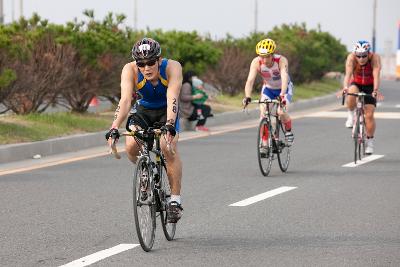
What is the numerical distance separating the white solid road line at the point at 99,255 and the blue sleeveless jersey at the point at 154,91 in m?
1.18

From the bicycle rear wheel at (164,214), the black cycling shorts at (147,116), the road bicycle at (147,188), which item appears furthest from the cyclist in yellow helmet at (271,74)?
the road bicycle at (147,188)

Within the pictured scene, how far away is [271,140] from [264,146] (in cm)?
25

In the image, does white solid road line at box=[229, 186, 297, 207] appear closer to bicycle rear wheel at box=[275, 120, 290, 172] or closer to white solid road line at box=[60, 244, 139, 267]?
bicycle rear wheel at box=[275, 120, 290, 172]

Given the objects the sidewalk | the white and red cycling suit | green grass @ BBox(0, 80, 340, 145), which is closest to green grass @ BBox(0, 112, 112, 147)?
green grass @ BBox(0, 80, 340, 145)

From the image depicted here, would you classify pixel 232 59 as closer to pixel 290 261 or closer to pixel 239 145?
pixel 239 145

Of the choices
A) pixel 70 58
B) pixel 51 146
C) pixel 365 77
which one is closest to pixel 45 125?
pixel 51 146

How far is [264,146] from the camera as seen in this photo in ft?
49.8

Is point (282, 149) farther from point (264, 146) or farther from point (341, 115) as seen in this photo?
point (341, 115)

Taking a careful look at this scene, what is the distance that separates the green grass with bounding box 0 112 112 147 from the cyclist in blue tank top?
7511 mm

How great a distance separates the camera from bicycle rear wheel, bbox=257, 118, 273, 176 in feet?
49.3

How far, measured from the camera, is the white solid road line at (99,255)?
28.9 ft

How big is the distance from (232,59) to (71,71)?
41.0ft

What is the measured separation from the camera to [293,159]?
17312 mm

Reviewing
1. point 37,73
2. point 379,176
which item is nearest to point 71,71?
point 37,73
